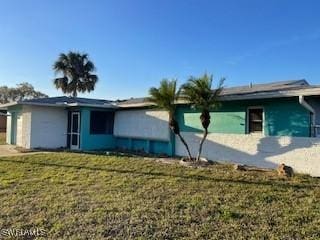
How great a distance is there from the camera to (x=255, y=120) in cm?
1277

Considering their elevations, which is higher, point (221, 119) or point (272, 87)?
point (272, 87)

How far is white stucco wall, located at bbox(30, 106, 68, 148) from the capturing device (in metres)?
19.1

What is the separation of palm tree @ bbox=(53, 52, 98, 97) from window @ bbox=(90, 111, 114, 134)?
13.8 m

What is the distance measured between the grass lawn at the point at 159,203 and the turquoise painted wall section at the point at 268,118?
1896mm

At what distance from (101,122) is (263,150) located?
10.7m

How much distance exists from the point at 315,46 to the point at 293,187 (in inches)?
383

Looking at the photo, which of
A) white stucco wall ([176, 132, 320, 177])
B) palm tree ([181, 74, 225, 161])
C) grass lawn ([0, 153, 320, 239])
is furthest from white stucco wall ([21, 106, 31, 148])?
palm tree ([181, 74, 225, 161])

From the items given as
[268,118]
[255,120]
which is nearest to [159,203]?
[268,118]

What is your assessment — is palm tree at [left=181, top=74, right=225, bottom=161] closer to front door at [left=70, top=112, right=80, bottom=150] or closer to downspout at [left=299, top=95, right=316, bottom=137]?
downspout at [left=299, top=95, right=316, bottom=137]

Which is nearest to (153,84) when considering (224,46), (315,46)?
(224,46)

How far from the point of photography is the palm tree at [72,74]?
107ft

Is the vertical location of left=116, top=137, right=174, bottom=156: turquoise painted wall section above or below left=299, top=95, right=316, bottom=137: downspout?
below

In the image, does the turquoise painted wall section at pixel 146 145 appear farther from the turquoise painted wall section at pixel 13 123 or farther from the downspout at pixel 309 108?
the turquoise painted wall section at pixel 13 123

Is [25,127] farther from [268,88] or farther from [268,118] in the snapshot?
[268,118]
